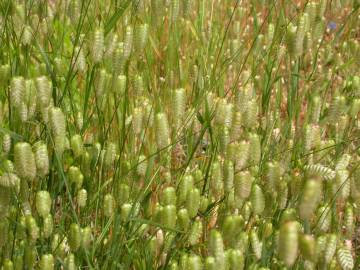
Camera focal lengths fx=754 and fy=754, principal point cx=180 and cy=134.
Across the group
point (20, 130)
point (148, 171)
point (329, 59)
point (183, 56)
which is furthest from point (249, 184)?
point (183, 56)

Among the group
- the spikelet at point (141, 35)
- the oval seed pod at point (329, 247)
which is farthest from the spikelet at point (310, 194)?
the spikelet at point (141, 35)

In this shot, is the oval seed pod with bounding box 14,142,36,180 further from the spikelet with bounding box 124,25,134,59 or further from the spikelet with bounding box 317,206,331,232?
the spikelet with bounding box 317,206,331,232

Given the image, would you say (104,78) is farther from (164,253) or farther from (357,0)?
(357,0)

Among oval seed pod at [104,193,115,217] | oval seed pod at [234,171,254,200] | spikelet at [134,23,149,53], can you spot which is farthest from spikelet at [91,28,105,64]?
oval seed pod at [234,171,254,200]

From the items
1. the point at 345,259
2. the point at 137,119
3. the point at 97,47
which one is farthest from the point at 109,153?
the point at 345,259

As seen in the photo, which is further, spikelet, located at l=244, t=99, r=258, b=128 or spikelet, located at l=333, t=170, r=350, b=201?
spikelet, located at l=244, t=99, r=258, b=128

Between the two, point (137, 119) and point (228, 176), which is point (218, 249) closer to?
point (228, 176)

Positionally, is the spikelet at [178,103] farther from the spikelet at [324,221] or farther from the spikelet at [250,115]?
the spikelet at [324,221]
